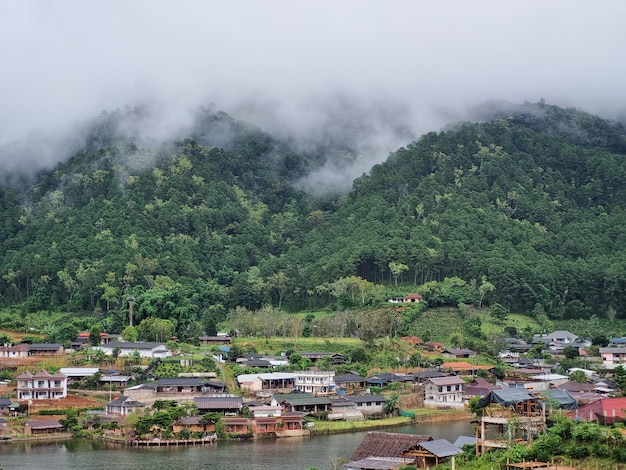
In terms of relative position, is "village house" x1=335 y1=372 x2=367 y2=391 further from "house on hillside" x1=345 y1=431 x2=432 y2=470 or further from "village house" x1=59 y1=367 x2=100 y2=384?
"house on hillside" x1=345 y1=431 x2=432 y2=470

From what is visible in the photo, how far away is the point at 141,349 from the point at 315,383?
11.2 m

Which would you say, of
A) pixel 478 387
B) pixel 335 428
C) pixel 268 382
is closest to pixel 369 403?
pixel 335 428

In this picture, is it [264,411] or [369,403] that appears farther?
[369,403]

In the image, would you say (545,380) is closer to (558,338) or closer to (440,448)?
(558,338)

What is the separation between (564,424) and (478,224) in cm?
5898

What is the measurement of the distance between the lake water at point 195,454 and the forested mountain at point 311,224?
74.9 ft

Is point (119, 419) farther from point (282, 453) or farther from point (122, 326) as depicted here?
point (122, 326)

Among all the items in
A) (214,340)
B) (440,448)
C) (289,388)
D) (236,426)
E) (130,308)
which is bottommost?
(236,426)

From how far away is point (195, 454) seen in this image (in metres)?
38.0

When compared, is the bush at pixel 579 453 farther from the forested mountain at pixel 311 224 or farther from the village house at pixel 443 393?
the forested mountain at pixel 311 224

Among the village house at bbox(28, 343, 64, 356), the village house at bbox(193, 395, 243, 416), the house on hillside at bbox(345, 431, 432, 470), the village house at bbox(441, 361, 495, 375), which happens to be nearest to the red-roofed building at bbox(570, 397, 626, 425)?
the house on hillside at bbox(345, 431, 432, 470)

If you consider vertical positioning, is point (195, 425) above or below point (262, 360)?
below

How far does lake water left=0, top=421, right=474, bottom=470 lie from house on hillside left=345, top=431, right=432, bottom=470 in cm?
288

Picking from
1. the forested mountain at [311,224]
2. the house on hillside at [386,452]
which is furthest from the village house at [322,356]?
the house on hillside at [386,452]
